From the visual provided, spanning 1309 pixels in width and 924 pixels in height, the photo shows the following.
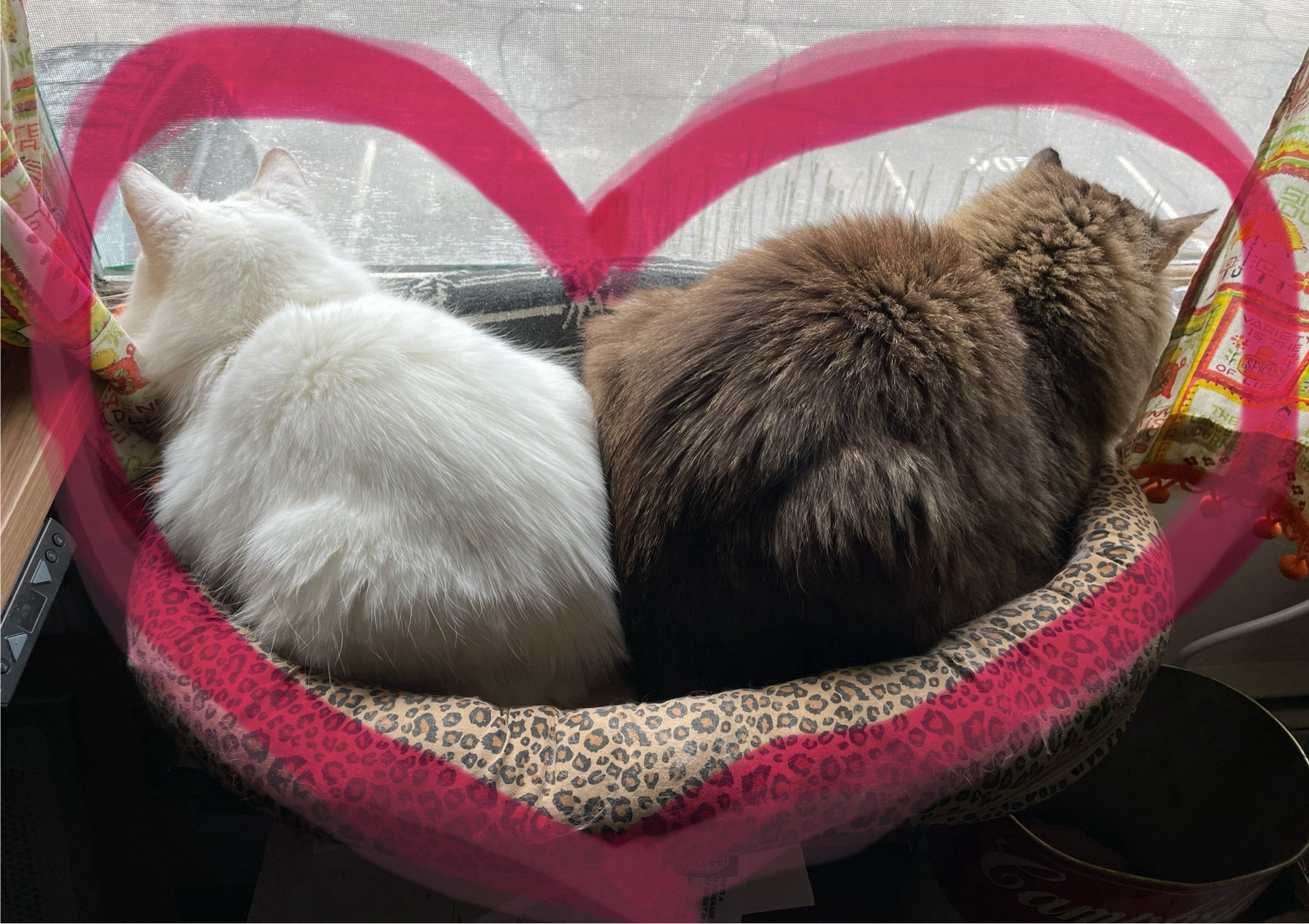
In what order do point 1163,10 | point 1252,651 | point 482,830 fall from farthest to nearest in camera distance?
point 1252,651, point 1163,10, point 482,830

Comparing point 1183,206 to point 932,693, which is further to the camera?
point 1183,206

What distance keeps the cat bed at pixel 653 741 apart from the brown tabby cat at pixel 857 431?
2.8 inches

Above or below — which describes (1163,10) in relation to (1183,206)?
above

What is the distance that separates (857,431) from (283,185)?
28.4 inches

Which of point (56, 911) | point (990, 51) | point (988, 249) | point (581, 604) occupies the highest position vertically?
point (990, 51)

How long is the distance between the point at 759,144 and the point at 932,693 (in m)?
0.80

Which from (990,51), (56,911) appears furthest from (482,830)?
(990,51)

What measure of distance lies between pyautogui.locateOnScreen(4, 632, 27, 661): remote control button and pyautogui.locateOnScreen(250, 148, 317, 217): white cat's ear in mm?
519

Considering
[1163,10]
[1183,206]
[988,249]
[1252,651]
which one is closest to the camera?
[988,249]

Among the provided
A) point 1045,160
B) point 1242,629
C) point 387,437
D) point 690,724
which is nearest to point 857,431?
point 690,724

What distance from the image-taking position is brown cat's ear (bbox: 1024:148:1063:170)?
0.99 meters

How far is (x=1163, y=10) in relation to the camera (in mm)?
1142

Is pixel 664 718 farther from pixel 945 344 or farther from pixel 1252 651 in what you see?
pixel 1252 651

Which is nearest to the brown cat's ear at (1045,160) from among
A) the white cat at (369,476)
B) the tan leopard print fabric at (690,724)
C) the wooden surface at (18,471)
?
the tan leopard print fabric at (690,724)
